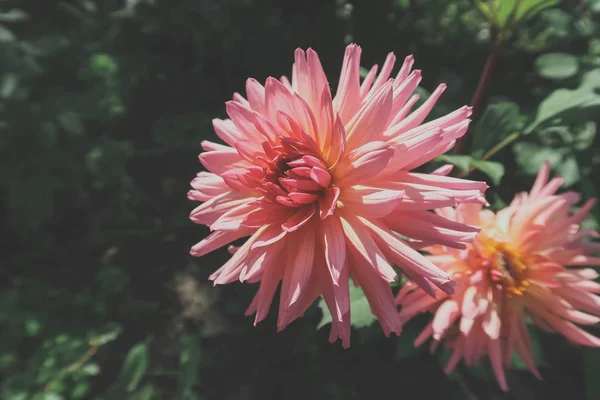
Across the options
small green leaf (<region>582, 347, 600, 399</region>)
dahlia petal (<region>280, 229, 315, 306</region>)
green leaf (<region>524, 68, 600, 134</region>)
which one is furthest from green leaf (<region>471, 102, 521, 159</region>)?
small green leaf (<region>582, 347, 600, 399</region>)

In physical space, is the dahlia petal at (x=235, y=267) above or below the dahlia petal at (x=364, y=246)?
below

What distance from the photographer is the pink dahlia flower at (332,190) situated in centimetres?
80

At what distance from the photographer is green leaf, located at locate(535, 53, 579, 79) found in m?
1.66

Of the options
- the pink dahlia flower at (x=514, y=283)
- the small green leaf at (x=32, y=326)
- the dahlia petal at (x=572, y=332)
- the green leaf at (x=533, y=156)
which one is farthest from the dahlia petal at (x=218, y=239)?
the small green leaf at (x=32, y=326)

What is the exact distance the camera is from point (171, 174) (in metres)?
2.86

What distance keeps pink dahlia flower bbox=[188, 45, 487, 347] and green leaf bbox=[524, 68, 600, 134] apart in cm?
57

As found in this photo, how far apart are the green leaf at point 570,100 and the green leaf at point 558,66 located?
249 mm

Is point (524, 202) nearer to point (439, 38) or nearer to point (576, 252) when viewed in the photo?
point (576, 252)

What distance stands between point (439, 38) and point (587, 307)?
165cm

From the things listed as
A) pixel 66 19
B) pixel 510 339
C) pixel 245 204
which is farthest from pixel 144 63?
pixel 510 339

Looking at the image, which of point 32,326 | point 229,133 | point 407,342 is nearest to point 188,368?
point 32,326

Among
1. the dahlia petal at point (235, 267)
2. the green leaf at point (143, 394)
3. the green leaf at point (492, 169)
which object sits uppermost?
the green leaf at point (492, 169)

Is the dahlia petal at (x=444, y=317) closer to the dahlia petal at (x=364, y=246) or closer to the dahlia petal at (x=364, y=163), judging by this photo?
the dahlia petal at (x=364, y=246)

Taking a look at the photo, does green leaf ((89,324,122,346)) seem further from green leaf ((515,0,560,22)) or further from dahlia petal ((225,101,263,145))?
green leaf ((515,0,560,22))
